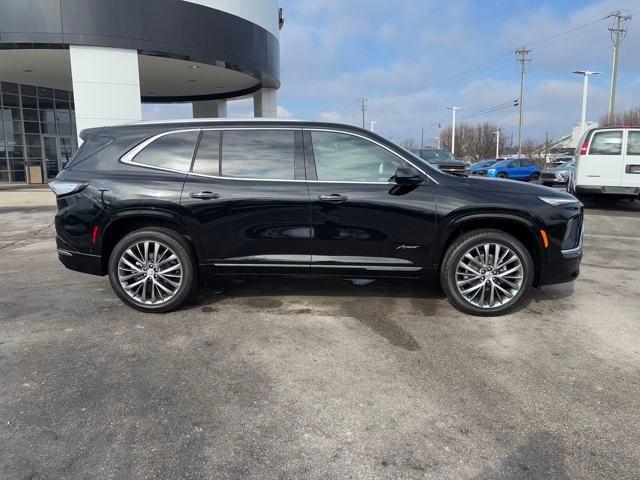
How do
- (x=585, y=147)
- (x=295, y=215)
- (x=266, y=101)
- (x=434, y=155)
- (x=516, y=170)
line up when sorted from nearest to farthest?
(x=295, y=215)
(x=585, y=147)
(x=434, y=155)
(x=266, y=101)
(x=516, y=170)

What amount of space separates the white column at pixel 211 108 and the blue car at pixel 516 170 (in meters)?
17.3

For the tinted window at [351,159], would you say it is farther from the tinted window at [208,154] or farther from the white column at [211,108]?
the white column at [211,108]

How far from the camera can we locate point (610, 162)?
11828 mm

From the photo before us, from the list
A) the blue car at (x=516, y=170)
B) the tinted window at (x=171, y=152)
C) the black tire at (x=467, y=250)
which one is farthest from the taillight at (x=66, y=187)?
the blue car at (x=516, y=170)

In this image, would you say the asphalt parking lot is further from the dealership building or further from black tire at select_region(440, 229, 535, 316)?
the dealership building

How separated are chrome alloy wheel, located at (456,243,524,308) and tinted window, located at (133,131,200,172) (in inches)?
113

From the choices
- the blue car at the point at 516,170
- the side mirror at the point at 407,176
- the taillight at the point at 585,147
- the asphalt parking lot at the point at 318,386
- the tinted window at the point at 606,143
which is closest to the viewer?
the asphalt parking lot at the point at 318,386

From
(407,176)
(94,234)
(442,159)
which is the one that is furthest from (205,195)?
(442,159)

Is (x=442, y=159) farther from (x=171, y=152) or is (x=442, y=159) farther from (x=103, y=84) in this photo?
(x=171, y=152)

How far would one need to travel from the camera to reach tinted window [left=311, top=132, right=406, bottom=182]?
15.2 ft

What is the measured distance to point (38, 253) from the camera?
7789mm

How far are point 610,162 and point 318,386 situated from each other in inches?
451

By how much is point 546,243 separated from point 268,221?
8.71ft

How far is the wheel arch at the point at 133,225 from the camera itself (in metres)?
4.64
